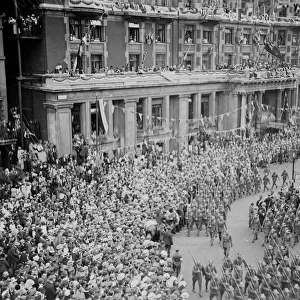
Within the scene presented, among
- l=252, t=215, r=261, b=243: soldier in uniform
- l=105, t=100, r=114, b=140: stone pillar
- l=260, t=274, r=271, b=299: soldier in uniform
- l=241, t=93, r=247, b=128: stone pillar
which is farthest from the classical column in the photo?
l=260, t=274, r=271, b=299: soldier in uniform

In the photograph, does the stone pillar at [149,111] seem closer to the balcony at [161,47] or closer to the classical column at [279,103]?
the balcony at [161,47]

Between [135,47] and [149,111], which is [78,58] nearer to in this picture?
[149,111]

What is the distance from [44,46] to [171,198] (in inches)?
701

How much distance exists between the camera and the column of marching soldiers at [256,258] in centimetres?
1752

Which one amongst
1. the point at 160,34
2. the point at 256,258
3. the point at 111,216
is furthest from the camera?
the point at 160,34

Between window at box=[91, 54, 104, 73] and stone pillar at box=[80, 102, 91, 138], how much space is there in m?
5.23

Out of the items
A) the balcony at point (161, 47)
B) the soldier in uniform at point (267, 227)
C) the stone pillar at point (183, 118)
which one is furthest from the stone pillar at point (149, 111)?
the soldier in uniform at point (267, 227)

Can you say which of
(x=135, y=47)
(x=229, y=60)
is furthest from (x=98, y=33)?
(x=229, y=60)

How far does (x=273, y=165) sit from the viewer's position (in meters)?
40.6

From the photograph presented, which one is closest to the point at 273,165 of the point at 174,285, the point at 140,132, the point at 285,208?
the point at 140,132

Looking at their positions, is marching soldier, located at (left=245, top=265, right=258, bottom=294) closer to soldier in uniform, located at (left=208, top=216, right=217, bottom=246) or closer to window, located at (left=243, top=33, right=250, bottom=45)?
soldier in uniform, located at (left=208, top=216, right=217, bottom=246)

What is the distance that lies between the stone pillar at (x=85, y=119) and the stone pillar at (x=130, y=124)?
140 inches

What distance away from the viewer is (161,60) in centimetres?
4703

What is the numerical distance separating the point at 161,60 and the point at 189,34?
4.40 metres
